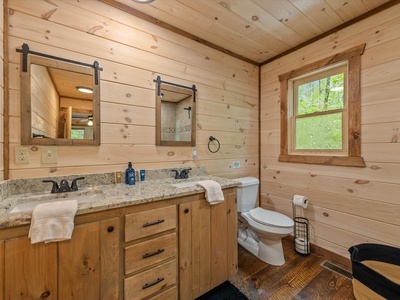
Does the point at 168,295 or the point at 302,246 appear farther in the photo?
the point at 302,246

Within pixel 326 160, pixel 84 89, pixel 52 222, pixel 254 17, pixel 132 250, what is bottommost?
pixel 132 250

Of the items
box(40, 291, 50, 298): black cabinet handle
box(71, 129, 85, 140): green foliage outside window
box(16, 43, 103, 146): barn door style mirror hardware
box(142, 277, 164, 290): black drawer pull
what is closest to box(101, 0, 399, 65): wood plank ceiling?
box(16, 43, 103, 146): barn door style mirror hardware

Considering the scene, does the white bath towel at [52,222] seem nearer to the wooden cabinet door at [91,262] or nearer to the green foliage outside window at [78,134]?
the wooden cabinet door at [91,262]

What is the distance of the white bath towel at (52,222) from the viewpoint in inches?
34.9

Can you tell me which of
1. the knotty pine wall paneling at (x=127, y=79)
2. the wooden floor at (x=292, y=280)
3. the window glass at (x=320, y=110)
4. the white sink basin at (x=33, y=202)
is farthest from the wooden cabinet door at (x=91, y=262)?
the window glass at (x=320, y=110)

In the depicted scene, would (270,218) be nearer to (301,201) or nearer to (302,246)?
(301,201)

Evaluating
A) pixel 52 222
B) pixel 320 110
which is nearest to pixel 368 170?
pixel 320 110

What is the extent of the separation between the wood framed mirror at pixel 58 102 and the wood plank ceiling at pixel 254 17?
732mm

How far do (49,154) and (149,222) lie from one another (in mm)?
901

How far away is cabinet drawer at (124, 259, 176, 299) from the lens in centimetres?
116

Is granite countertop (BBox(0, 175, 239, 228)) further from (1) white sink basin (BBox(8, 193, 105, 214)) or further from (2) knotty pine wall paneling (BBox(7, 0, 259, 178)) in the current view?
(2) knotty pine wall paneling (BBox(7, 0, 259, 178))

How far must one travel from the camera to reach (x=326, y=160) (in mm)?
2037

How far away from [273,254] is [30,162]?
2272 mm

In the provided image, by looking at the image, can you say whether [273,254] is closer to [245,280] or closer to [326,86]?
[245,280]
